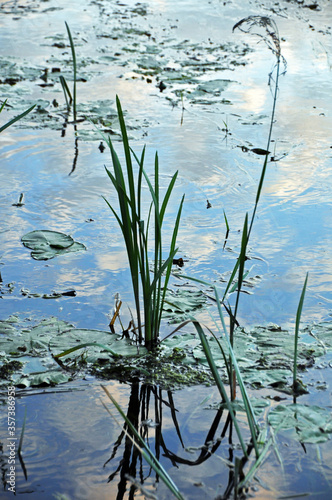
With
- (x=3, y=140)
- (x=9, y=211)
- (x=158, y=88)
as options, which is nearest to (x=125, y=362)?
(x=9, y=211)

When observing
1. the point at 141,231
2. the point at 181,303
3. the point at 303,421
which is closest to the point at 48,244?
the point at 181,303

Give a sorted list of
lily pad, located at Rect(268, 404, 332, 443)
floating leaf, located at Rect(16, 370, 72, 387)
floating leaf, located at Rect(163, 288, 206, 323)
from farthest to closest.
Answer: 1. floating leaf, located at Rect(163, 288, 206, 323)
2. floating leaf, located at Rect(16, 370, 72, 387)
3. lily pad, located at Rect(268, 404, 332, 443)

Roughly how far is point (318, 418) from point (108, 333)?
2.43ft

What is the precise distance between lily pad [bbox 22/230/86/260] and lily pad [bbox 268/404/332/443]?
4.16 feet

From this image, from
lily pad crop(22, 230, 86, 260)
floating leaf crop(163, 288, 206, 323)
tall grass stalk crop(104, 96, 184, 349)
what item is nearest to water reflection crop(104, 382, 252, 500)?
tall grass stalk crop(104, 96, 184, 349)

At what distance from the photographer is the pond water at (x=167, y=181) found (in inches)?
61.1

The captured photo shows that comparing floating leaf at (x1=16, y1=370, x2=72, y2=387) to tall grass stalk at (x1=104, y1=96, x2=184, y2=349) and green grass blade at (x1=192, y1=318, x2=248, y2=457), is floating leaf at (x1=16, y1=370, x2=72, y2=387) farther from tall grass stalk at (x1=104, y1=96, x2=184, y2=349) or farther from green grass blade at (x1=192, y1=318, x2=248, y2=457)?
green grass blade at (x1=192, y1=318, x2=248, y2=457)

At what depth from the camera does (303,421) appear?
1.62 m

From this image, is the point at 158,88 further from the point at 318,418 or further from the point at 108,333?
the point at 318,418

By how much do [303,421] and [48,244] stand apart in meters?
1.43

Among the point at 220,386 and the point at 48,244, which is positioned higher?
the point at 220,386

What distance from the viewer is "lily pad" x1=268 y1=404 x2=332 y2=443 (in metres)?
1.57

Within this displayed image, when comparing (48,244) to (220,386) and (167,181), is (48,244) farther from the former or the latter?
(220,386)

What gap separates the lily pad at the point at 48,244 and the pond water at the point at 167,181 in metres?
0.03
